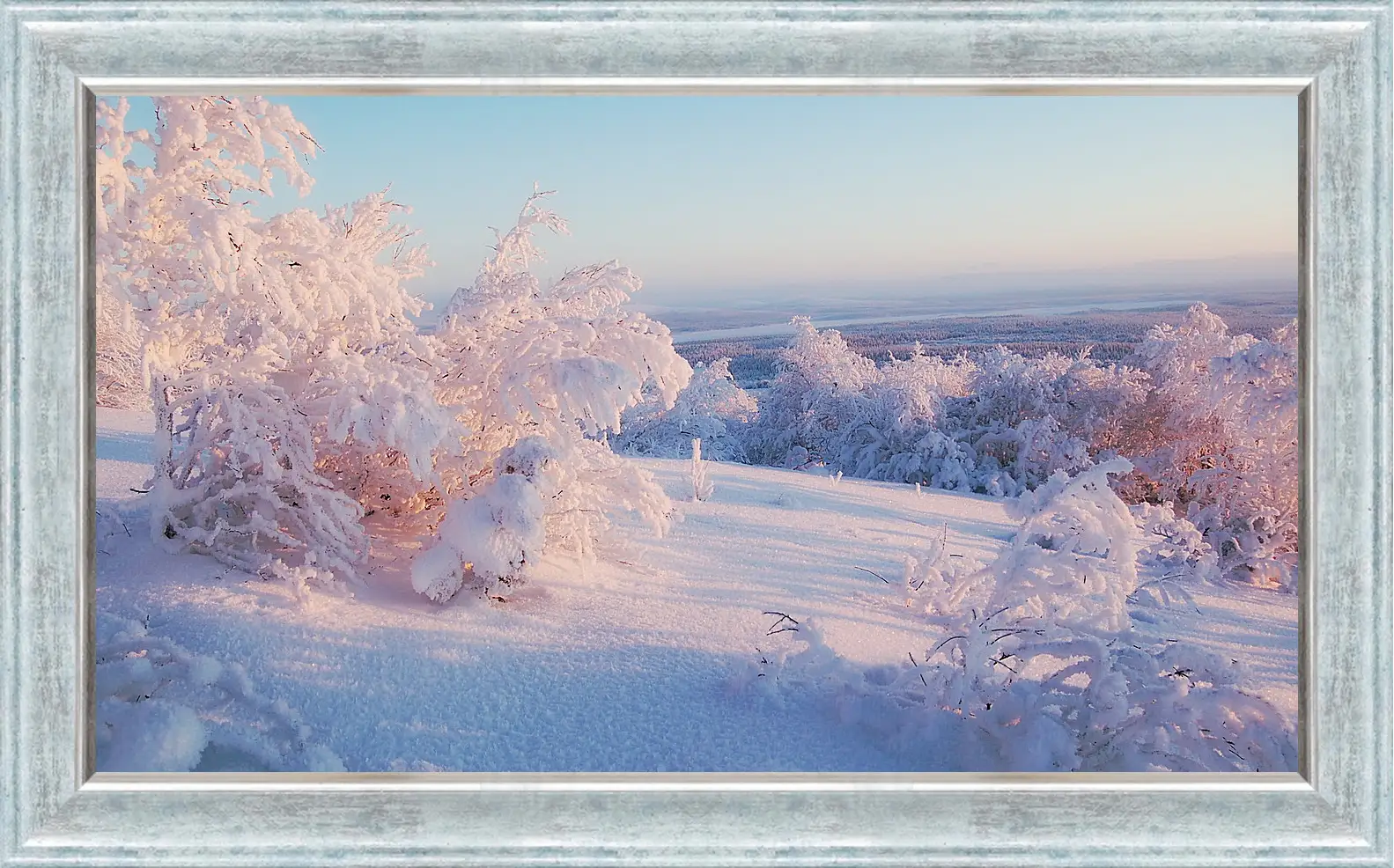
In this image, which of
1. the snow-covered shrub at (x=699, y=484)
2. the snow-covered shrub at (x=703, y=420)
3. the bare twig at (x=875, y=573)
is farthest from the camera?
the snow-covered shrub at (x=703, y=420)

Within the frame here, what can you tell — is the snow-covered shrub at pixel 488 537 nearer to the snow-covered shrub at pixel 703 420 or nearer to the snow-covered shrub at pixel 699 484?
the snow-covered shrub at pixel 699 484

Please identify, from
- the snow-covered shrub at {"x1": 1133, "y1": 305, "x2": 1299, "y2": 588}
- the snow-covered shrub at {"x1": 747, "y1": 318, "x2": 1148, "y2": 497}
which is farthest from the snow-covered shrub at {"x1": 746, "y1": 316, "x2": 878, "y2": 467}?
the snow-covered shrub at {"x1": 1133, "y1": 305, "x2": 1299, "y2": 588}

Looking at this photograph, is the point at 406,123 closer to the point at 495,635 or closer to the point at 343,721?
the point at 495,635

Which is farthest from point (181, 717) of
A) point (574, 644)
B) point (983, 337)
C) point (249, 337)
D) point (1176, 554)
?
point (983, 337)

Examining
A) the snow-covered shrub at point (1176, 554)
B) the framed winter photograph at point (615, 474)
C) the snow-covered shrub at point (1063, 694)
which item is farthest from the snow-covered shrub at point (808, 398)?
the snow-covered shrub at point (1063, 694)

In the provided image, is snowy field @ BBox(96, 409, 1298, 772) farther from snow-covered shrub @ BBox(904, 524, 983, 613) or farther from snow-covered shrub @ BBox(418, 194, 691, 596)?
snow-covered shrub @ BBox(418, 194, 691, 596)

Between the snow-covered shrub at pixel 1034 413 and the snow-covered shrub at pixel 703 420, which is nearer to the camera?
the snow-covered shrub at pixel 1034 413
